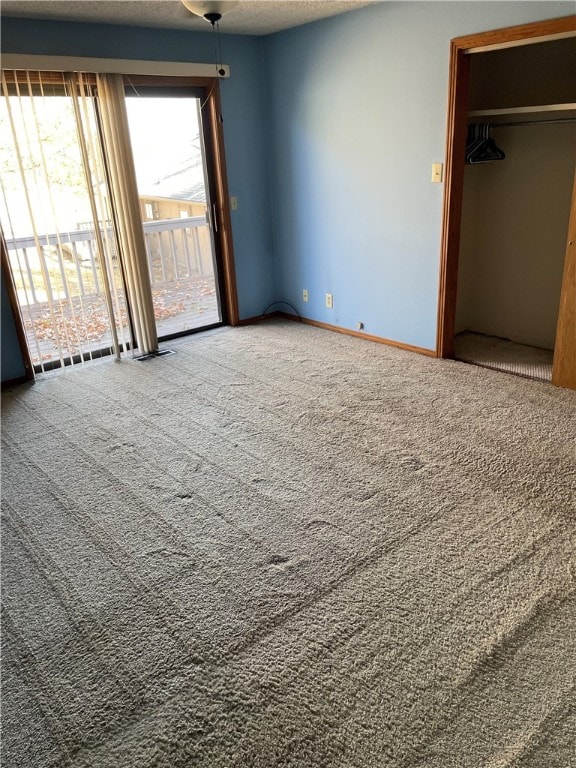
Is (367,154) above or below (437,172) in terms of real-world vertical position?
above

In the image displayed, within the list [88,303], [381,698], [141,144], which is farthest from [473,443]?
[141,144]

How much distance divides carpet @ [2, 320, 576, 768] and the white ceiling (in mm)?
2346

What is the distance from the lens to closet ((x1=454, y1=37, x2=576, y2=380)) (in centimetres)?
378

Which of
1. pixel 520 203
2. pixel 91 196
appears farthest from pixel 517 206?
pixel 91 196

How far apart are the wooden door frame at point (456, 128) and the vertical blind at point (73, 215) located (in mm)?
2202

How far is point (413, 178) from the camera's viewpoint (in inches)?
155

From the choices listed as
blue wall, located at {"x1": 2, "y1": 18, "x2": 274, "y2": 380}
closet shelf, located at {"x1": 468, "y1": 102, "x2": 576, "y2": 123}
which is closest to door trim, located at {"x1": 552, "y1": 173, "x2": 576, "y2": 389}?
closet shelf, located at {"x1": 468, "y1": 102, "x2": 576, "y2": 123}

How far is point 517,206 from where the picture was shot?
13.6ft

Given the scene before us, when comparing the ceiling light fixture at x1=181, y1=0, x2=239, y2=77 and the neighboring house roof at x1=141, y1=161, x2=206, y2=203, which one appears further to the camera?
the neighboring house roof at x1=141, y1=161, x2=206, y2=203

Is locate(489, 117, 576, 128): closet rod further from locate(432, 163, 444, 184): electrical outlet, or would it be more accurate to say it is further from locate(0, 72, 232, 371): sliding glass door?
locate(0, 72, 232, 371): sliding glass door

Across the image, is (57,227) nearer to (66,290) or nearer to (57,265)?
(57,265)

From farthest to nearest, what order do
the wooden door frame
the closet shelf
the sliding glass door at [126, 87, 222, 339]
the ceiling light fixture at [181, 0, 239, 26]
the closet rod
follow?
the sliding glass door at [126, 87, 222, 339] → the closet rod → the closet shelf → the wooden door frame → the ceiling light fixture at [181, 0, 239, 26]

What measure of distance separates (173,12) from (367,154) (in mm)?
1570

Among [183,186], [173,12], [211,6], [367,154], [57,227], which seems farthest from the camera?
[183,186]
